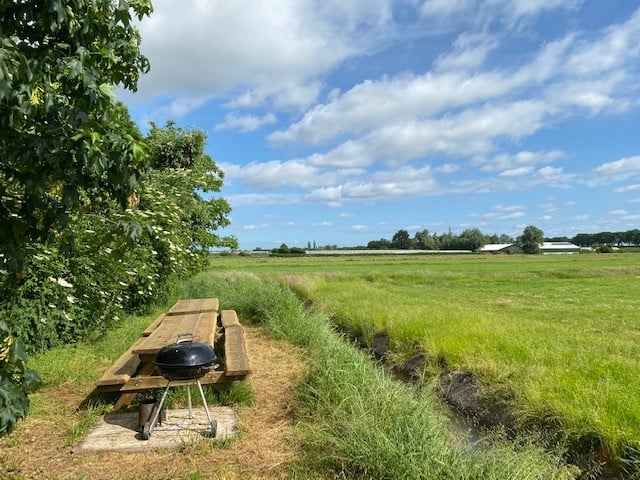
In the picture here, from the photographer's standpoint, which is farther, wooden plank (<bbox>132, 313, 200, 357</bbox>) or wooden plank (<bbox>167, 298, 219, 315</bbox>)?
wooden plank (<bbox>167, 298, 219, 315</bbox>)

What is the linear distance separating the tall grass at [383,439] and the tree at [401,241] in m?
113

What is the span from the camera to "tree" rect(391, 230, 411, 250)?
11804cm

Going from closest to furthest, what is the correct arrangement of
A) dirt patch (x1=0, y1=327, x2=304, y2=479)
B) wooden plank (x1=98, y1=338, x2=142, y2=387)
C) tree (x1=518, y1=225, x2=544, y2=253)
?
dirt patch (x1=0, y1=327, x2=304, y2=479) → wooden plank (x1=98, y1=338, x2=142, y2=387) → tree (x1=518, y1=225, x2=544, y2=253)

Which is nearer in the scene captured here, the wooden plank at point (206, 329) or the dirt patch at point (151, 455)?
the dirt patch at point (151, 455)

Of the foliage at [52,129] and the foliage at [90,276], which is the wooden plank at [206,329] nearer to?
the foliage at [90,276]

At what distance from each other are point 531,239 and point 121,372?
381ft

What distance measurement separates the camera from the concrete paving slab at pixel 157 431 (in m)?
4.02

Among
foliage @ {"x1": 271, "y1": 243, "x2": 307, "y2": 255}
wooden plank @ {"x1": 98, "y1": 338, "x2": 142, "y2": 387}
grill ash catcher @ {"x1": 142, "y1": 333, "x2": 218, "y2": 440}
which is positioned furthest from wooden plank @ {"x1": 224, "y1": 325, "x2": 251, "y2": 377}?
foliage @ {"x1": 271, "y1": 243, "x2": 307, "y2": 255}

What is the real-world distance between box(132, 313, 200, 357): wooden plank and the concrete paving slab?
Answer: 657mm

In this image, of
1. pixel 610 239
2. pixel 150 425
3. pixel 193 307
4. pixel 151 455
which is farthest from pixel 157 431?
pixel 610 239

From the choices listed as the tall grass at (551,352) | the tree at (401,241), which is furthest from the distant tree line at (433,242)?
the tall grass at (551,352)

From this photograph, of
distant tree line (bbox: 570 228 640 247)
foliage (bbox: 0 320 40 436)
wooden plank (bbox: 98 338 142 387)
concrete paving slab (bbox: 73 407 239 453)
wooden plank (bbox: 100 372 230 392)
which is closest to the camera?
foliage (bbox: 0 320 40 436)

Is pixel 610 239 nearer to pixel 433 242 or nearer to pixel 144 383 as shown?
pixel 433 242

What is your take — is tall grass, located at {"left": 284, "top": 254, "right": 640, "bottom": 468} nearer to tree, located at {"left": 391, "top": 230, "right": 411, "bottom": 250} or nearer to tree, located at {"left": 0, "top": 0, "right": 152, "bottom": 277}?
tree, located at {"left": 0, "top": 0, "right": 152, "bottom": 277}
